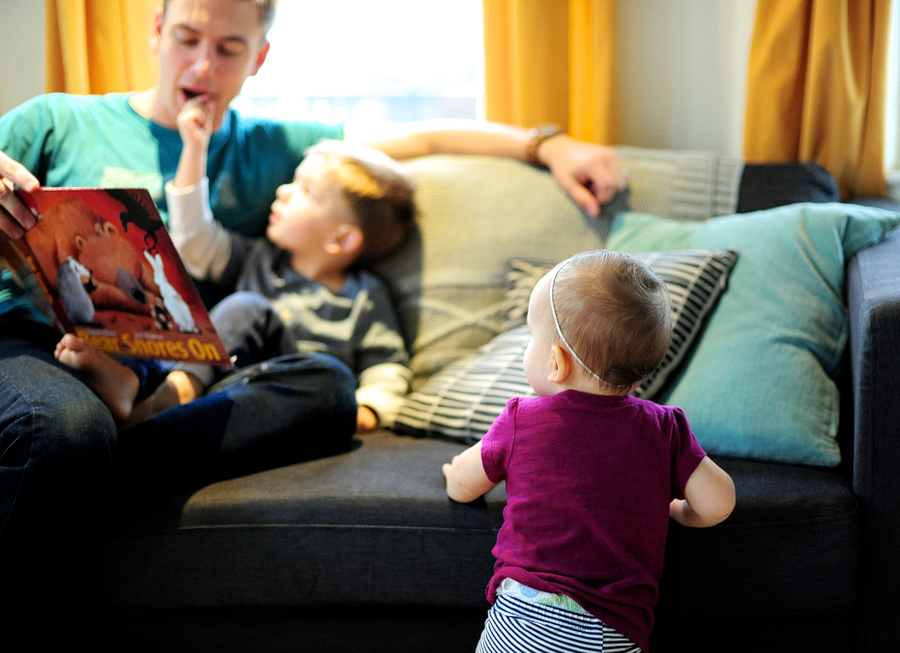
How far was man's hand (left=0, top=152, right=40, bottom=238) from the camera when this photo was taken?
104 centimetres

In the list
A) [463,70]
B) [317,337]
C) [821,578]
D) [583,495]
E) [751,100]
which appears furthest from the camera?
[463,70]

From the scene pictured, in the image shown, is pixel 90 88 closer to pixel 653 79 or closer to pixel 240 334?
pixel 240 334

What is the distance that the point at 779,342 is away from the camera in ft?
3.87

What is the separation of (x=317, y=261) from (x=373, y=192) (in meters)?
0.18

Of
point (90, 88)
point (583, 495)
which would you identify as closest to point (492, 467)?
point (583, 495)

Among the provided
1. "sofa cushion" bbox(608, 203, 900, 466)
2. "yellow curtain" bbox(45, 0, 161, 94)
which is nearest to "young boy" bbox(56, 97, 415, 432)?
"yellow curtain" bbox(45, 0, 161, 94)

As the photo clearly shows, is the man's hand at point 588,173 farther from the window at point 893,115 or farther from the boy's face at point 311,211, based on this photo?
the window at point 893,115

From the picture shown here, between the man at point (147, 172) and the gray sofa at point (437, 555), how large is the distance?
4.2 inches

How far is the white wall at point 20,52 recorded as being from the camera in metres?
1.22

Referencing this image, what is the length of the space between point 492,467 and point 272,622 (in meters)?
0.45

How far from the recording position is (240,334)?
4.39 feet

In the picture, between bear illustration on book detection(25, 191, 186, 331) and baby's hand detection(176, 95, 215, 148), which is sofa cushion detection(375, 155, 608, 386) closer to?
baby's hand detection(176, 95, 215, 148)

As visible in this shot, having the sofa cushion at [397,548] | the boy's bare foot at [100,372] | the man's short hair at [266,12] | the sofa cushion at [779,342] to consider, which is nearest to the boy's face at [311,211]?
A: the man's short hair at [266,12]

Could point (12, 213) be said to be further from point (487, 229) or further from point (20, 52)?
point (487, 229)
